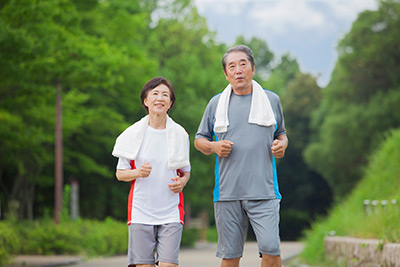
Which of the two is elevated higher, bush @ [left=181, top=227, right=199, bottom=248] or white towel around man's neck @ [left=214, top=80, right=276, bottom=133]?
white towel around man's neck @ [left=214, top=80, right=276, bottom=133]

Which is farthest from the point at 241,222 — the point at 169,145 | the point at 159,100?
the point at 159,100

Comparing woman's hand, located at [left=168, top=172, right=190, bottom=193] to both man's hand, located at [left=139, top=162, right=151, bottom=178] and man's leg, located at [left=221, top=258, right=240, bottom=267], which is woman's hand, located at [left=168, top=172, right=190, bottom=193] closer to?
man's hand, located at [left=139, top=162, right=151, bottom=178]

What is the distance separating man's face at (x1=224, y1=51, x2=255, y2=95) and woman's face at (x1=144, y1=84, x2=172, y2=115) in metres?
0.50

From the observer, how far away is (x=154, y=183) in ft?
19.1

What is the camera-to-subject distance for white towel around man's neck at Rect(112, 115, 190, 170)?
19.2ft

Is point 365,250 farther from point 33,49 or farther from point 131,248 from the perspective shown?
point 33,49

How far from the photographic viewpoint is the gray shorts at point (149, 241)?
572 cm

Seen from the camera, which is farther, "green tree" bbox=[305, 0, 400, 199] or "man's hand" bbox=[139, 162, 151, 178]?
"green tree" bbox=[305, 0, 400, 199]

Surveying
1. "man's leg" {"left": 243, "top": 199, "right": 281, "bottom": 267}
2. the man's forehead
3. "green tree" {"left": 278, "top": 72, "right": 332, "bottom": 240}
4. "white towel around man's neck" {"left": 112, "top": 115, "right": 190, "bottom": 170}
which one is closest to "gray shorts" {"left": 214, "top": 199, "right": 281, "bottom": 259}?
"man's leg" {"left": 243, "top": 199, "right": 281, "bottom": 267}

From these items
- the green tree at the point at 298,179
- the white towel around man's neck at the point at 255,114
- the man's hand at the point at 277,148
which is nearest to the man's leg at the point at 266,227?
the man's hand at the point at 277,148

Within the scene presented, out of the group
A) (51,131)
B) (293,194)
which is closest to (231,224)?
(51,131)

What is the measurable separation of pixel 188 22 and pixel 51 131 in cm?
2320

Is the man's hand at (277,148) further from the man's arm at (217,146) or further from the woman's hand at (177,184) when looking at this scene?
the woman's hand at (177,184)

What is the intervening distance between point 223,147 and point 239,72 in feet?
2.17
